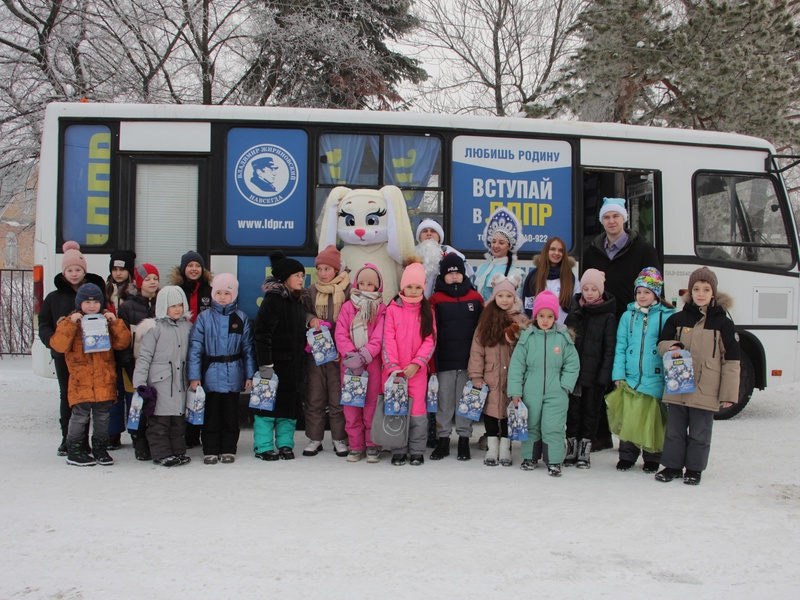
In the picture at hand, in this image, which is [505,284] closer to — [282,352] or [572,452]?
[572,452]

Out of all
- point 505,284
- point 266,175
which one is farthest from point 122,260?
point 505,284

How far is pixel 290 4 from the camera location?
16.6 metres

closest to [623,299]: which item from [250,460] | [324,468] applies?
[324,468]

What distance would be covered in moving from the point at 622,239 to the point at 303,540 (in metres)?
3.85

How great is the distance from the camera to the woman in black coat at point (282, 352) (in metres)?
5.65

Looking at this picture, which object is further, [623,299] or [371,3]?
[371,3]

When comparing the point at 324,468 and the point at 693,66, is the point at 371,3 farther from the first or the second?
the point at 324,468

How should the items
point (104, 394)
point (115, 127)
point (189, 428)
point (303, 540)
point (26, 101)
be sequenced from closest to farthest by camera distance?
point (303, 540) → point (104, 394) → point (189, 428) → point (115, 127) → point (26, 101)

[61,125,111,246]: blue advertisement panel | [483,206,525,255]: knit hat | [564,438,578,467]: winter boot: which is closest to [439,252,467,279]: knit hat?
[483,206,525,255]: knit hat

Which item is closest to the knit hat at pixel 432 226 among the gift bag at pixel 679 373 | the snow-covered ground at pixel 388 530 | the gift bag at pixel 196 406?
the snow-covered ground at pixel 388 530

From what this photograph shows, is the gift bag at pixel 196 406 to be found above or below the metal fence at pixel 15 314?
below

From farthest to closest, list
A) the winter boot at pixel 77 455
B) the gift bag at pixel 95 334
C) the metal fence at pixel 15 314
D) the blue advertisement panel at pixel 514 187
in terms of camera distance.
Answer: the metal fence at pixel 15 314 → the blue advertisement panel at pixel 514 187 → the winter boot at pixel 77 455 → the gift bag at pixel 95 334

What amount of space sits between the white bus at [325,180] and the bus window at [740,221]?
0.02m

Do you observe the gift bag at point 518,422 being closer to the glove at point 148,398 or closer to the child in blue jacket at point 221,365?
the child in blue jacket at point 221,365
